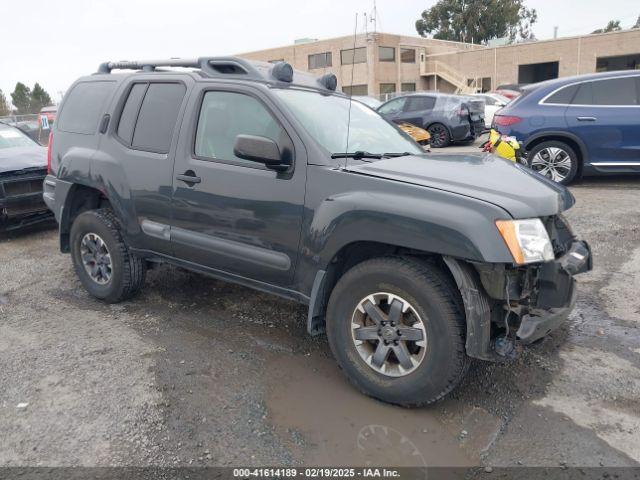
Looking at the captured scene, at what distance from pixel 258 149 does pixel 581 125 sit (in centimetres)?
660

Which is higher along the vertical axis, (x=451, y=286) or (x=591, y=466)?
(x=451, y=286)

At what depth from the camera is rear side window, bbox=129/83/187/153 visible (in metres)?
4.01

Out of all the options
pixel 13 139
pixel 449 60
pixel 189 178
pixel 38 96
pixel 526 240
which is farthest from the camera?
pixel 38 96

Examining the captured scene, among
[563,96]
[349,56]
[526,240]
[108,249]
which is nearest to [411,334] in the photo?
[526,240]

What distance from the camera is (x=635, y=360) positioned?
350cm

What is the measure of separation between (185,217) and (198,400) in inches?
53.2

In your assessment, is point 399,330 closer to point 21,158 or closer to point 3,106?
point 21,158

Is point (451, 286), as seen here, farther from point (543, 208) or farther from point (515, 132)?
point (515, 132)

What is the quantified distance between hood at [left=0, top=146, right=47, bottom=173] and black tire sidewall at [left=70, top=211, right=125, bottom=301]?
268 centimetres

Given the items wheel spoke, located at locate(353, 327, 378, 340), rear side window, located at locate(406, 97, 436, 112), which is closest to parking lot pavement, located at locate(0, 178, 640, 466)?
wheel spoke, located at locate(353, 327, 378, 340)

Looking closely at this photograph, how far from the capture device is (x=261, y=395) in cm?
319

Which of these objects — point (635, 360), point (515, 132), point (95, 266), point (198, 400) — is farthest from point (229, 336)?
point (515, 132)

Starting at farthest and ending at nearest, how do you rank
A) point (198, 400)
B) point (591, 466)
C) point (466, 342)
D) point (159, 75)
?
1. point (159, 75)
2. point (198, 400)
3. point (466, 342)
4. point (591, 466)

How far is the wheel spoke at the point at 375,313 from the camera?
300 centimetres
